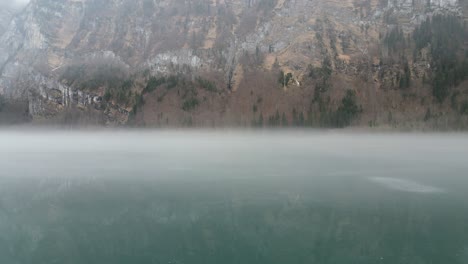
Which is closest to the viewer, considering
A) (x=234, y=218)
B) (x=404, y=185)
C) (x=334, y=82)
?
(x=234, y=218)

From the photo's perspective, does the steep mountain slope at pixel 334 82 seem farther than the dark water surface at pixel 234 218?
Yes

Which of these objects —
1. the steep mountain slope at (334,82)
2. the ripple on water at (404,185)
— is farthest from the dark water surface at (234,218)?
the steep mountain slope at (334,82)

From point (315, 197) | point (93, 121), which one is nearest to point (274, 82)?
point (93, 121)

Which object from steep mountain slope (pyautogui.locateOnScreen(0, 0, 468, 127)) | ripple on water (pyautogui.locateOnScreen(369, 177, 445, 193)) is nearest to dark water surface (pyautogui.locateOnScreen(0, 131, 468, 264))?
ripple on water (pyautogui.locateOnScreen(369, 177, 445, 193))

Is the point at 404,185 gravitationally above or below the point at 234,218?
above

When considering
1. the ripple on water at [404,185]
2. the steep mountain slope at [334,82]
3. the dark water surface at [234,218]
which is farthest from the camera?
the steep mountain slope at [334,82]

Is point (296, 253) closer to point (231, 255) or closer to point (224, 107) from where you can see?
point (231, 255)

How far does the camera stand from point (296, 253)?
20828 millimetres

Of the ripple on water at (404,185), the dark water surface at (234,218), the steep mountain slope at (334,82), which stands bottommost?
the dark water surface at (234,218)

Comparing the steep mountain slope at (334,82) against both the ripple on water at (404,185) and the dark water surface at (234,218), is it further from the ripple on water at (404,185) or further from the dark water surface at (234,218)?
the dark water surface at (234,218)

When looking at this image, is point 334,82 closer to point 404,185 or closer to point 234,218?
point 404,185

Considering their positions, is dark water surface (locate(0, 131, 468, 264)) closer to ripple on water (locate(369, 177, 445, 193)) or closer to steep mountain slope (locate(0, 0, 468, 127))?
ripple on water (locate(369, 177, 445, 193))

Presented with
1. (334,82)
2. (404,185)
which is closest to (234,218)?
(404,185)

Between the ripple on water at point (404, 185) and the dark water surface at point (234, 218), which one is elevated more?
the ripple on water at point (404, 185)
